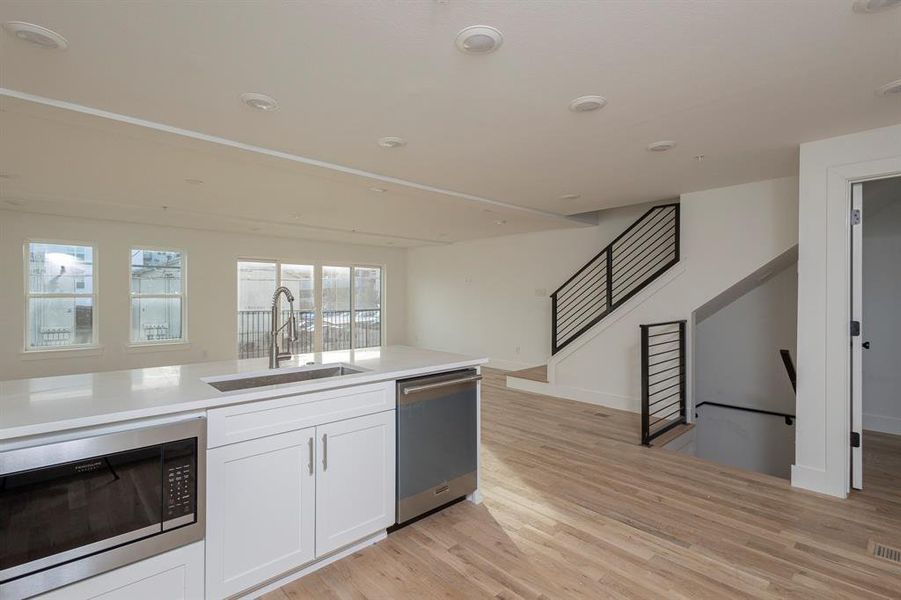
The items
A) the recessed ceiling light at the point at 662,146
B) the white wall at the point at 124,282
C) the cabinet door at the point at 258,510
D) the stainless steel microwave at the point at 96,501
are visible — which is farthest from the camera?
the white wall at the point at 124,282

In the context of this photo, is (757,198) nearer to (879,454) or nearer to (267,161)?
(879,454)

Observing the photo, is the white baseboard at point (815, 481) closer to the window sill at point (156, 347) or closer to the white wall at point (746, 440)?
the white wall at point (746, 440)

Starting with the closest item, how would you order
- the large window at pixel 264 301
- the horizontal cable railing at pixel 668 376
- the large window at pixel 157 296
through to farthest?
the horizontal cable railing at pixel 668 376
the large window at pixel 157 296
the large window at pixel 264 301

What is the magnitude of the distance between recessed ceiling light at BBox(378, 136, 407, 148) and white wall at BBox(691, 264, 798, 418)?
4.06m

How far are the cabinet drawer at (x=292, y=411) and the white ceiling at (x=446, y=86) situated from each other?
5.29 ft

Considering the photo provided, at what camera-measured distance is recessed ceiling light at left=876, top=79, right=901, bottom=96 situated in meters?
2.20

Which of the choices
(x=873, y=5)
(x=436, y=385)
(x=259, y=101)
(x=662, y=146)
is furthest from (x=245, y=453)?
(x=662, y=146)

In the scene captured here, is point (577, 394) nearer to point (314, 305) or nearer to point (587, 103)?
point (587, 103)

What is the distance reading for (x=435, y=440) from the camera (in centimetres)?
256

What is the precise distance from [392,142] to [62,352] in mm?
6419

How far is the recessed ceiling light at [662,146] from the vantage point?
10.0 ft

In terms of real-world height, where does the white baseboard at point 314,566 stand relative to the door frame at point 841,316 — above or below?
below

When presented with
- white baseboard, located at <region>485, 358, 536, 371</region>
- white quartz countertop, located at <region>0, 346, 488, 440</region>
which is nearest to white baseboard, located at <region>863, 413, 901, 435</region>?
white baseboard, located at <region>485, 358, 536, 371</region>

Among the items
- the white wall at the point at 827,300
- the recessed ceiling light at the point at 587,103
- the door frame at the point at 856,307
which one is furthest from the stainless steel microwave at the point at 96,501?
the door frame at the point at 856,307
